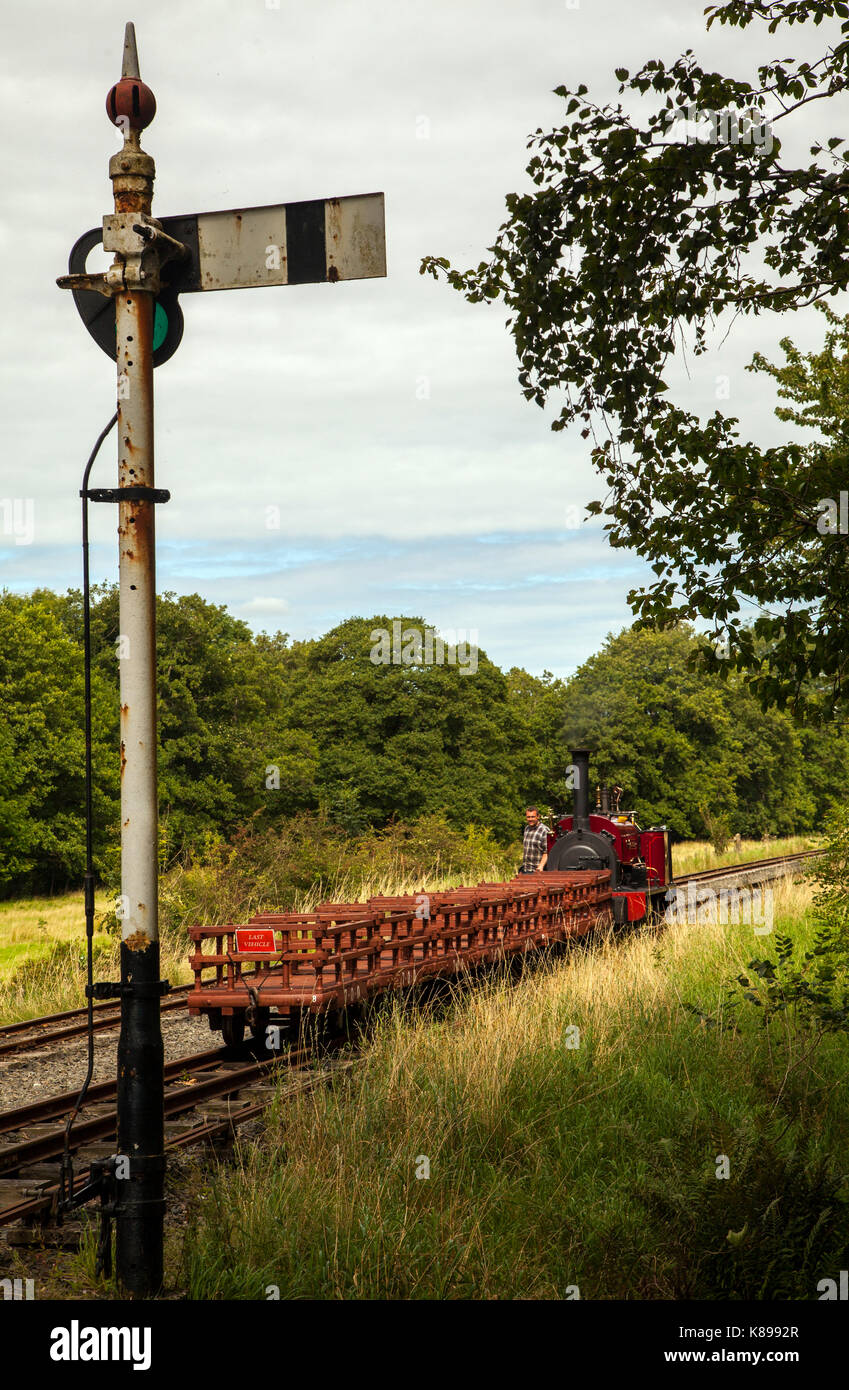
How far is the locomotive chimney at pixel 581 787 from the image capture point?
1730cm

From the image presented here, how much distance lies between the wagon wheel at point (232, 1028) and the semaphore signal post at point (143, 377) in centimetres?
549

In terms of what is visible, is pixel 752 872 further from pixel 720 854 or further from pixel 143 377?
pixel 143 377

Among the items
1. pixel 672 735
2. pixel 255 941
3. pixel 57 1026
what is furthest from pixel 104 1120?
pixel 672 735

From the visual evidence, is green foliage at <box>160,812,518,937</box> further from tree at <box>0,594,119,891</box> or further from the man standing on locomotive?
tree at <box>0,594,119,891</box>

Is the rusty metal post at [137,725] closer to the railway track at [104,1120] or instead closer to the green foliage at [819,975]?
the railway track at [104,1120]

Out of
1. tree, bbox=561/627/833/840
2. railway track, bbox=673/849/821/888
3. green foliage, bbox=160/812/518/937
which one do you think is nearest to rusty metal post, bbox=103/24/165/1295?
green foliage, bbox=160/812/518/937

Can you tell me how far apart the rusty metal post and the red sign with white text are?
509 centimetres

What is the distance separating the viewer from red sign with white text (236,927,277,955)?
9016 mm

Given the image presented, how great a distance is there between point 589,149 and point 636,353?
1053mm

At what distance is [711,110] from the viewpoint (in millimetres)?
5395

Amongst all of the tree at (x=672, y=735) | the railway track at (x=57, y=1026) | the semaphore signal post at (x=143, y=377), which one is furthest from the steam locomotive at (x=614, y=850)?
the tree at (x=672, y=735)

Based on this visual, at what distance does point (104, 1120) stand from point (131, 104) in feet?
19.6

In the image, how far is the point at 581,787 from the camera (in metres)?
17.4
